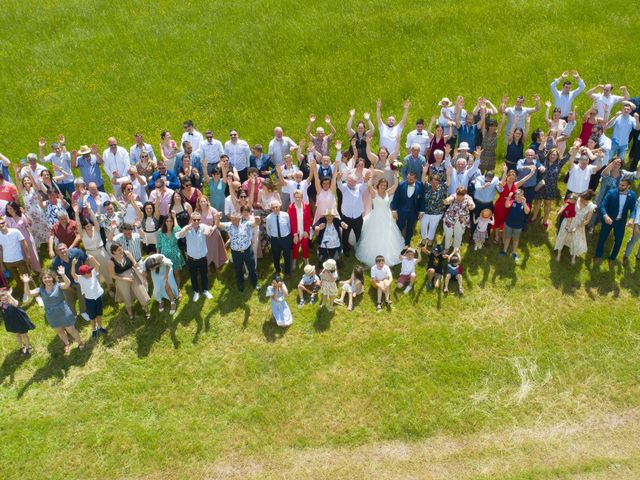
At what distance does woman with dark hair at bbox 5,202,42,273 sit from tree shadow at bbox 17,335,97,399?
2.81 meters

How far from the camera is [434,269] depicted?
1378cm

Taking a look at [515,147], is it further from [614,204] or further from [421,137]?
[614,204]

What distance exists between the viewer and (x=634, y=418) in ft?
36.1

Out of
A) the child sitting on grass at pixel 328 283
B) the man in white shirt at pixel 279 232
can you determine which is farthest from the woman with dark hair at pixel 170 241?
the child sitting on grass at pixel 328 283

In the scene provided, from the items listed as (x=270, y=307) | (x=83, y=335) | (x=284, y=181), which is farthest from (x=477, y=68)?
(x=83, y=335)

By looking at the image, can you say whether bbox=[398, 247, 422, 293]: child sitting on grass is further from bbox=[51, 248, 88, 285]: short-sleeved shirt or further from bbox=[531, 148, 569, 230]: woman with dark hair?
bbox=[51, 248, 88, 285]: short-sleeved shirt

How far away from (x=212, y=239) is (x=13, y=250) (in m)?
4.90

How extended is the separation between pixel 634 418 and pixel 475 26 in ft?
56.8

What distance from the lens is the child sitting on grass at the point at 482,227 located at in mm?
14123

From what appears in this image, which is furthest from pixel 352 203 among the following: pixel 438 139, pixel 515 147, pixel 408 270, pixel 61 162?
pixel 61 162

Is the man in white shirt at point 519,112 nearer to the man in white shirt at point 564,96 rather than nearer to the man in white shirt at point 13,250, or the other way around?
the man in white shirt at point 564,96

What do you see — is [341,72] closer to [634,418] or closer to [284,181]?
[284,181]

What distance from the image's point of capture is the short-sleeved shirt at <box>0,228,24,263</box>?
13320 millimetres

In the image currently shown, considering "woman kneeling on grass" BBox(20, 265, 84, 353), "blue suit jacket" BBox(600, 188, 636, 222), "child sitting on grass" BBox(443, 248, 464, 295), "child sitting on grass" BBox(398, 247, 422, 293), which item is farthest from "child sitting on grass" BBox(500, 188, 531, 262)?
"woman kneeling on grass" BBox(20, 265, 84, 353)
